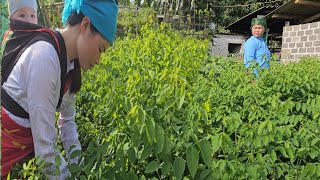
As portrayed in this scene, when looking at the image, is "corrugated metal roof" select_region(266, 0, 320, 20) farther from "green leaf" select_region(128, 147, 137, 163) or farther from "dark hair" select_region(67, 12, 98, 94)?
"green leaf" select_region(128, 147, 137, 163)

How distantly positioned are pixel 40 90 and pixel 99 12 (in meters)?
0.31

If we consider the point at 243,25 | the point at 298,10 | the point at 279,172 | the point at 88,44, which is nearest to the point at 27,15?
the point at 88,44

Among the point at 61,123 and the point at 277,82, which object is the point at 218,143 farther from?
the point at 277,82

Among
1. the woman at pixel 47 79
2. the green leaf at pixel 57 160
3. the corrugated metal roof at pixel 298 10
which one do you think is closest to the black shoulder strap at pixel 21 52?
the woman at pixel 47 79

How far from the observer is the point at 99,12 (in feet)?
4.23

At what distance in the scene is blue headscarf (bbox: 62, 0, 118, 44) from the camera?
128cm

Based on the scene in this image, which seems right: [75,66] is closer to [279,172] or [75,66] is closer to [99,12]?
[99,12]

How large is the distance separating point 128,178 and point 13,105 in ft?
1.39

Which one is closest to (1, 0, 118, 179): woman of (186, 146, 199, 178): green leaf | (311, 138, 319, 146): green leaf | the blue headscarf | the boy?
the blue headscarf

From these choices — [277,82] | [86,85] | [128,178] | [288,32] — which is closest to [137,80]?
[128,178]

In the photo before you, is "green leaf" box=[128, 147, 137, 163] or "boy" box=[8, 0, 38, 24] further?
"green leaf" box=[128, 147, 137, 163]

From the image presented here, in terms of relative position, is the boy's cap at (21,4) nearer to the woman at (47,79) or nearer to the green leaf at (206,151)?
the woman at (47,79)

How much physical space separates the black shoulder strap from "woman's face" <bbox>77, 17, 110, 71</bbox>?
0.07m

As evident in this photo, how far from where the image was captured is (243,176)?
4.75 ft
